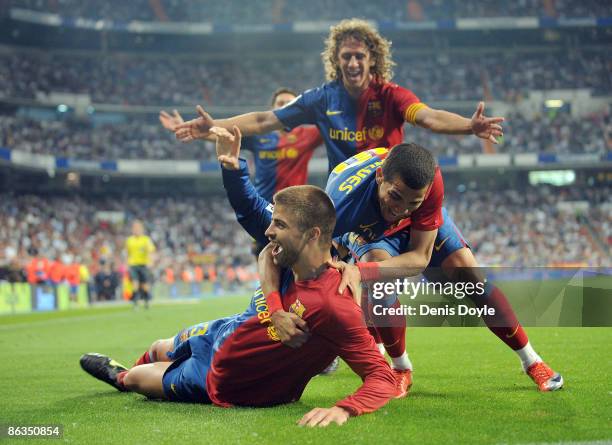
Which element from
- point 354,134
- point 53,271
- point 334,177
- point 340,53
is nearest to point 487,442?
point 334,177

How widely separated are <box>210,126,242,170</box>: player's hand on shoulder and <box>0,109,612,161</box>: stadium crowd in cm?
3817

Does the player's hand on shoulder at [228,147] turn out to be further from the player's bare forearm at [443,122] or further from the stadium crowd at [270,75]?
the stadium crowd at [270,75]

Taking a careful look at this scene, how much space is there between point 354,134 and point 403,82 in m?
41.7

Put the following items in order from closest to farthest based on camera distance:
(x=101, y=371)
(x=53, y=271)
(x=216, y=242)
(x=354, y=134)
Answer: (x=101, y=371), (x=354, y=134), (x=53, y=271), (x=216, y=242)

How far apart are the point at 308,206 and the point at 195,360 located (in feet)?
4.80

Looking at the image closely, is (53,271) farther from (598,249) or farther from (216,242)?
(598,249)

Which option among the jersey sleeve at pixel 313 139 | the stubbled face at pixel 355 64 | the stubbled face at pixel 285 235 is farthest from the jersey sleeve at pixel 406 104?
the jersey sleeve at pixel 313 139

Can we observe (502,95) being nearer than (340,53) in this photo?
No

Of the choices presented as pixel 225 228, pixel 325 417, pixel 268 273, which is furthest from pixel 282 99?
pixel 225 228

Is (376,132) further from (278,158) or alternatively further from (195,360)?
(278,158)

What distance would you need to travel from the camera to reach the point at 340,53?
673 centimetres

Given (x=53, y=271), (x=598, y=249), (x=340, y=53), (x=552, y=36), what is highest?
(x=552, y=36)

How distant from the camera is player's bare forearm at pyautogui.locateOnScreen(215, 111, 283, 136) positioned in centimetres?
663

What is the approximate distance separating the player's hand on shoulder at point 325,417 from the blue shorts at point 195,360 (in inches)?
34.3
